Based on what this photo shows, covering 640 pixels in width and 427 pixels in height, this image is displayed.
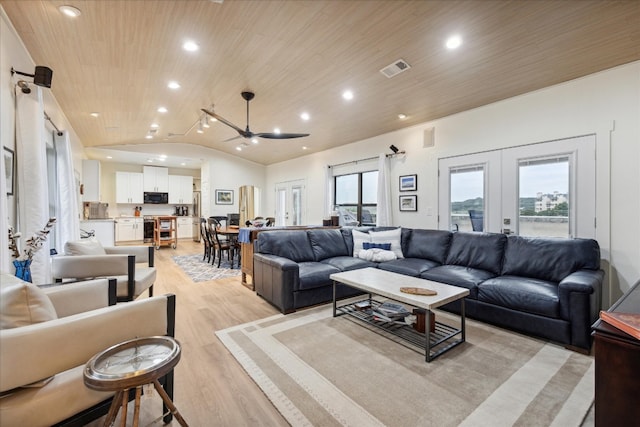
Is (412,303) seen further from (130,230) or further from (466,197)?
(130,230)

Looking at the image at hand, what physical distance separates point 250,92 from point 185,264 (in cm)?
405

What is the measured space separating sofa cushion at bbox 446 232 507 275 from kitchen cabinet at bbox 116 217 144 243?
982cm

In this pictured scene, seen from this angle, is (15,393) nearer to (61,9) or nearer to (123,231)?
(61,9)

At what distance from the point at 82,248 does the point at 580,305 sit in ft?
16.3

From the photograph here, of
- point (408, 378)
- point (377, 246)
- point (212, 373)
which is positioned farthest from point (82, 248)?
point (377, 246)

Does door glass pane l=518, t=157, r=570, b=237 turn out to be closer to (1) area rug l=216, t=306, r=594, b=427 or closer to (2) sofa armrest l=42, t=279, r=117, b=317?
(1) area rug l=216, t=306, r=594, b=427

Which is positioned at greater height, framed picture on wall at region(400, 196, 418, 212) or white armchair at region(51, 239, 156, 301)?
framed picture on wall at region(400, 196, 418, 212)

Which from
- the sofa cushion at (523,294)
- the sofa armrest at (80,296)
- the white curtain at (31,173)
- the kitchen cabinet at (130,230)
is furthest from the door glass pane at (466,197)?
the kitchen cabinet at (130,230)

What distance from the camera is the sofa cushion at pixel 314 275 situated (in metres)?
3.41

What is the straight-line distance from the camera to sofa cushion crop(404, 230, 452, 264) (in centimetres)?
415

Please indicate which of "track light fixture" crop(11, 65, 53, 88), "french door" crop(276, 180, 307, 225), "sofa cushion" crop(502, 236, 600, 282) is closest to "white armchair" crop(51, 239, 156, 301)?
"track light fixture" crop(11, 65, 53, 88)

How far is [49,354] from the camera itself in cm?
118

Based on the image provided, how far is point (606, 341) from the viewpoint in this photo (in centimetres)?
122

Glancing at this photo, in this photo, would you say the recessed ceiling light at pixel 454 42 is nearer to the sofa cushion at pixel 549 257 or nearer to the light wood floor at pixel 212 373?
the sofa cushion at pixel 549 257
